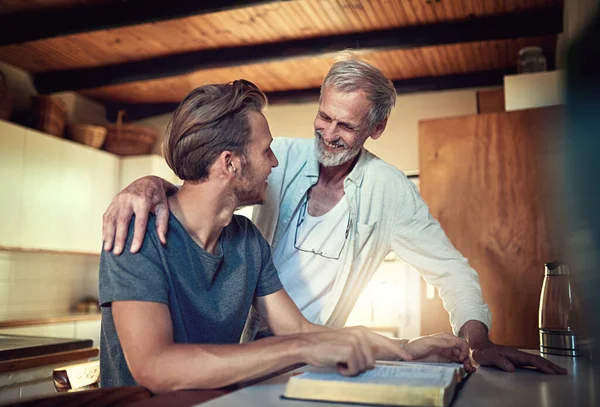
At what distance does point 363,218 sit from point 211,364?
1.11 m

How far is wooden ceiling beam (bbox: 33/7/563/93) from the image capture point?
153 inches

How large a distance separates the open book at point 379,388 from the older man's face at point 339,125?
3.66 ft

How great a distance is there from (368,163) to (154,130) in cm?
384

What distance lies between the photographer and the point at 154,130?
5.50m

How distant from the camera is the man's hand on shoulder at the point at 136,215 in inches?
46.6

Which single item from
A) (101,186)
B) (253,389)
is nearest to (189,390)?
(253,389)

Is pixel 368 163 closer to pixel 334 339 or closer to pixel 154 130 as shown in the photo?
pixel 334 339

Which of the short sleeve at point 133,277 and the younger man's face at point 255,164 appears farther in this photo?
the younger man's face at point 255,164

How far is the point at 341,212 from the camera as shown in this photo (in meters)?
2.01

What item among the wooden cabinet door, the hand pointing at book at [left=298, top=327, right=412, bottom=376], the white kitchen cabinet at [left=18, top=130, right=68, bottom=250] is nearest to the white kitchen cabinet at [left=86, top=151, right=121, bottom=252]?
the white kitchen cabinet at [left=18, top=130, right=68, bottom=250]

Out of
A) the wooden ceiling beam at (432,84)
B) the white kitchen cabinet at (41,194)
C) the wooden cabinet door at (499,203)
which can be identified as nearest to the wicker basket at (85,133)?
the white kitchen cabinet at (41,194)

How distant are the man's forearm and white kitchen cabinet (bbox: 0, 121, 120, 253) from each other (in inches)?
144

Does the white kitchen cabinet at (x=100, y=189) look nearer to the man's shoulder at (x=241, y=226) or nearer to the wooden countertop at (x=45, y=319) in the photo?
the wooden countertop at (x=45, y=319)

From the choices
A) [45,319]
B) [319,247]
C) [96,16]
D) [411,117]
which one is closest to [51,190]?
[45,319]
